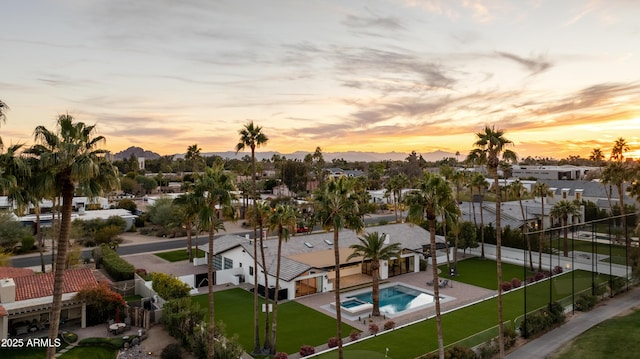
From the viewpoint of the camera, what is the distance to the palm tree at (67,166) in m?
15.8

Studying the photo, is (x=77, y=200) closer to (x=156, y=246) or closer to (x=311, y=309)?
(x=156, y=246)

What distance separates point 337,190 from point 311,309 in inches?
628

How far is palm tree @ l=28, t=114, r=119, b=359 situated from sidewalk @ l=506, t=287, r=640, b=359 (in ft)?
78.9

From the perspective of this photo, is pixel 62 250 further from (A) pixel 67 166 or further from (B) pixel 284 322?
(B) pixel 284 322

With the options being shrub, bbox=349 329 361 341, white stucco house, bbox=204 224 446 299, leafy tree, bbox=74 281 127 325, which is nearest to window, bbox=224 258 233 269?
white stucco house, bbox=204 224 446 299

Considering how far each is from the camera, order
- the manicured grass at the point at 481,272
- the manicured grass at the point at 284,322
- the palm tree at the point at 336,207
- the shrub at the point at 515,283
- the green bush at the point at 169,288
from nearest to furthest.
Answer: the palm tree at the point at 336,207
the manicured grass at the point at 284,322
the green bush at the point at 169,288
the shrub at the point at 515,283
the manicured grass at the point at 481,272

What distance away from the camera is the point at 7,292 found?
2784 centimetres

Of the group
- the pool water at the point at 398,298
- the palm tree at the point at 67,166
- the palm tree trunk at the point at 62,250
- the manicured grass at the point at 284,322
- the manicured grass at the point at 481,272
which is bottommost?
the pool water at the point at 398,298

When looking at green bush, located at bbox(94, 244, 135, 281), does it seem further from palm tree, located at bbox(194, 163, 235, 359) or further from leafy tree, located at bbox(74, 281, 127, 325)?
palm tree, located at bbox(194, 163, 235, 359)

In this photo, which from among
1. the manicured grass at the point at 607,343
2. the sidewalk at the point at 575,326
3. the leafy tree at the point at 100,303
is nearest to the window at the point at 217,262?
the leafy tree at the point at 100,303

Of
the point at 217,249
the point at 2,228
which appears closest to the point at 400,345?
the point at 217,249

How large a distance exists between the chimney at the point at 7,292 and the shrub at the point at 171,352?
464 inches

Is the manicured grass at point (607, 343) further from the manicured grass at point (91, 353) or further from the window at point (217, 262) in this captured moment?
the window at point (217, 262)

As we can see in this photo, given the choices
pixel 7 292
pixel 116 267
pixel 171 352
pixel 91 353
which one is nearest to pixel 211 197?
pixel 171 352
